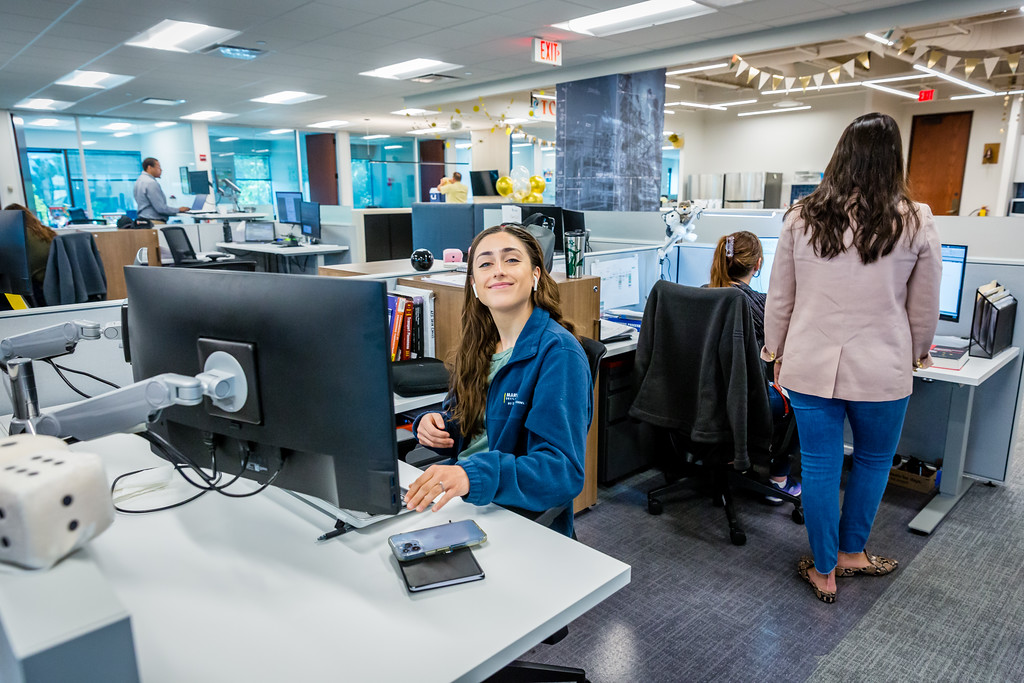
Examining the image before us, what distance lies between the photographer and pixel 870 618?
82.0 inches

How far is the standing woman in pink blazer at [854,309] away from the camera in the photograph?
6.15 ft

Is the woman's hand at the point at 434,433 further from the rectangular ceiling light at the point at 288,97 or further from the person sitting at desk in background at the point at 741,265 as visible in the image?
the rectangular ceiling light at the point at 288,97

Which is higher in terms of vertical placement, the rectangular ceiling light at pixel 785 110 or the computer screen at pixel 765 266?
the rectangular ceiling light at pixel 785 110

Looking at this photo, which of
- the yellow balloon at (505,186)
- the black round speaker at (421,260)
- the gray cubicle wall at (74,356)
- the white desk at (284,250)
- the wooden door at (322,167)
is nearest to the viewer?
the gray cubicle wall at (74,356)

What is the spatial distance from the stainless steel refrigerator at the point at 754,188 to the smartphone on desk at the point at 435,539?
12017mm

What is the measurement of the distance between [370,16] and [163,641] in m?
5.22

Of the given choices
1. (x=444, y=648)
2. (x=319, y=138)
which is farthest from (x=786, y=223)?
(x=319, y=138)

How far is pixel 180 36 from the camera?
5852mm

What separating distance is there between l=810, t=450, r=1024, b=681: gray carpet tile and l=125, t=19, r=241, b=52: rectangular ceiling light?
6121 millimetres

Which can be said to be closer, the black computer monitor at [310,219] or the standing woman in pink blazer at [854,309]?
the standing woman in pink blazer at [854,309]

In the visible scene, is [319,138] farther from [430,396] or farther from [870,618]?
[870,618]

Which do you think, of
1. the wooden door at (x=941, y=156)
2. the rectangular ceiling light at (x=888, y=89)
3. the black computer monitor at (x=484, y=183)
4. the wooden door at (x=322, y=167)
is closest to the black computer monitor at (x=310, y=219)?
the black computer monitor at (x=484, y=183)

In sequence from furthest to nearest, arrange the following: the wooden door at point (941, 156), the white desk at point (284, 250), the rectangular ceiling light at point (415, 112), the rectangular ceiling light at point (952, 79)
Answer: the wooden door at point (941, 156) < the rectangular ceiling light at point (415, 112) < the rectangular ceiling light at point (952, 79) < the white desk at point (284, 250)

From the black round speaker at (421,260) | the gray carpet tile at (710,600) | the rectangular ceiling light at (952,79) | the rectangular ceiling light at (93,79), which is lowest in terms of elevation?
the gray carpet tile at (710,600)
